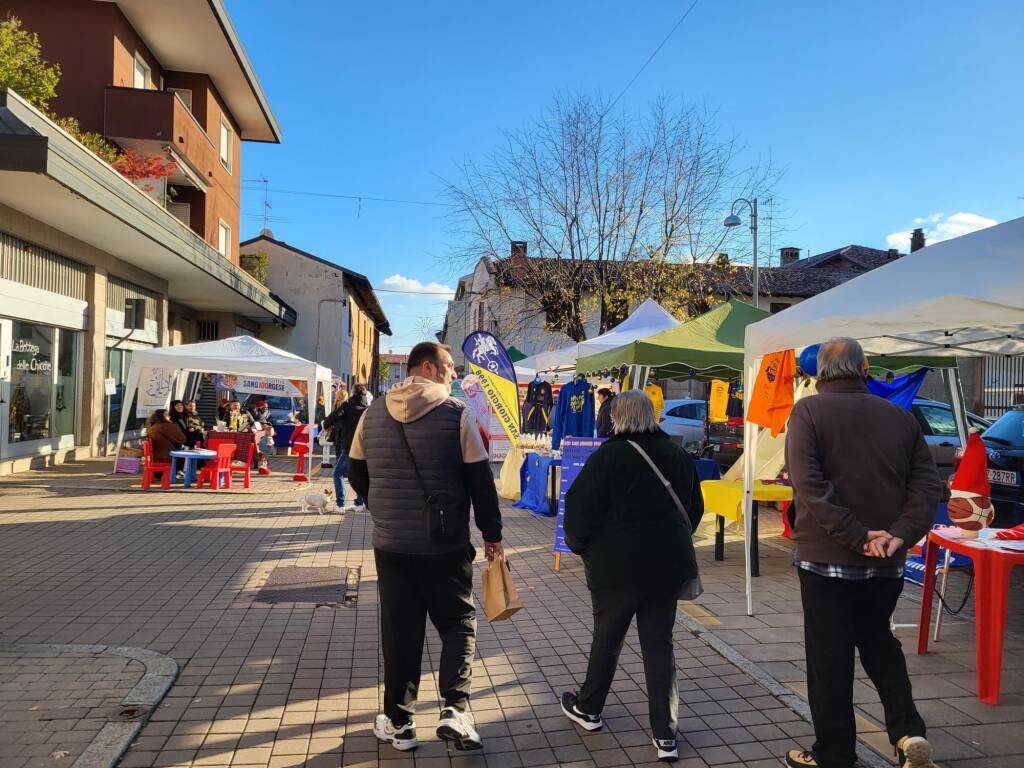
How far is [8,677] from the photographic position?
4.15 metres

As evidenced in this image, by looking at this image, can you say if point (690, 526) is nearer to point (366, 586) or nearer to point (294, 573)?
point (366, 586)

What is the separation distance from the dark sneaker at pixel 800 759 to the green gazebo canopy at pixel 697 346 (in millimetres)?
5524

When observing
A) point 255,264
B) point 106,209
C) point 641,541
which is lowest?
point 641,541

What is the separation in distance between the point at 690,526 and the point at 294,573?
4500 millimetres

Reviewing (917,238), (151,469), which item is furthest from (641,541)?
(917,238)

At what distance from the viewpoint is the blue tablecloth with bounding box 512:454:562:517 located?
33.8 ft

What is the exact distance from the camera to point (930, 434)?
13172mm

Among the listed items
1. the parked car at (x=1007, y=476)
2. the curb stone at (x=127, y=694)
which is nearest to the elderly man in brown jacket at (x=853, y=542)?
the curb stone at (x=127, y=694)

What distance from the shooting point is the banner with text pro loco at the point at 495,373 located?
10580 mm

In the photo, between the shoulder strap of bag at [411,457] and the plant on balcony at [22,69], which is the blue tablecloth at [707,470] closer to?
the shoulder strap of bag at [411,457]

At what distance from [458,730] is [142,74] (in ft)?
68.8

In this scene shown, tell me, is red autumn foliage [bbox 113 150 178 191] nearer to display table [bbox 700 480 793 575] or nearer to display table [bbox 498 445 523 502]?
display table [bbox 498 445 523 502]

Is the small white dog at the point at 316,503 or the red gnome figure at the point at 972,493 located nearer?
the red gnome figure at the point at 972,493

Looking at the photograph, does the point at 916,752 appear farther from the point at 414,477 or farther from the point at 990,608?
the point at 414,477
